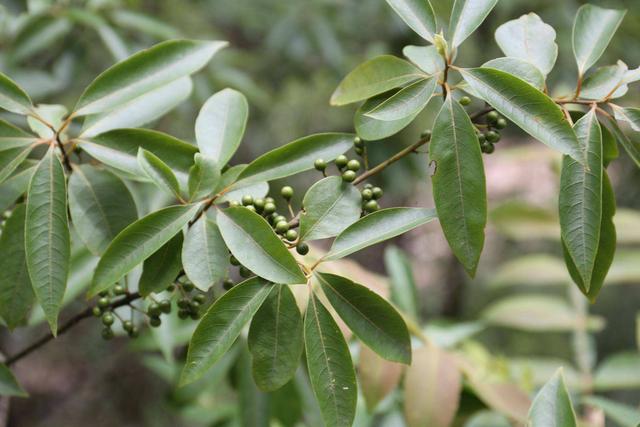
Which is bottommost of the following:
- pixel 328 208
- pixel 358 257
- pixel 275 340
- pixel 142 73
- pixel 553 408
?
pixel 358 257

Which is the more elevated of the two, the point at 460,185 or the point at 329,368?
the point at 460,185

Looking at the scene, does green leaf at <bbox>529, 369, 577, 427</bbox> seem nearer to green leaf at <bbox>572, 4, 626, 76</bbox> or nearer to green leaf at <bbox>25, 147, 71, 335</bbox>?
green leaf at <bbox>572, 4, 626, 76</bbox>

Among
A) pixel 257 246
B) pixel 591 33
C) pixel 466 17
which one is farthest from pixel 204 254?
pixel 591 33

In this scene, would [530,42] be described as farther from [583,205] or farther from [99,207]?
[99,207]

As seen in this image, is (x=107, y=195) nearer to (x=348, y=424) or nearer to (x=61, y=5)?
(x=348, y=424)

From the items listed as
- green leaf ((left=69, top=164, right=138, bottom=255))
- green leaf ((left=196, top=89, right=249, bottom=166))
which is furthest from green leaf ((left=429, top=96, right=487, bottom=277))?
green leaf ((left=69, top=164, right=138, bottom=255))

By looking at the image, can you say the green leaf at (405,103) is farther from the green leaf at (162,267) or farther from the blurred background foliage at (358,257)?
the blurred background foliage at (358,257)

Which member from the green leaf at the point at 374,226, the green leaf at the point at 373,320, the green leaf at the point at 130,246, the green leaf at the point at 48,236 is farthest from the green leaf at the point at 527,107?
the green leaf at the point at 48,236
